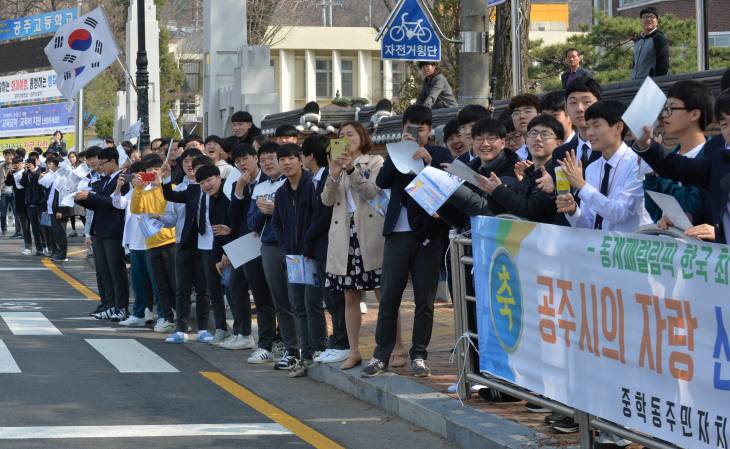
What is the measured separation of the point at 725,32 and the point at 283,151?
35429 mm

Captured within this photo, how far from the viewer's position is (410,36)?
12766 millimetres

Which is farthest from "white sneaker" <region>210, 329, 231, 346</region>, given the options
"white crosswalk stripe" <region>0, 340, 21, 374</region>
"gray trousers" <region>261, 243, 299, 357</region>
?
"white crosswalk stripe" <region>0, 340, 21, 374</region>

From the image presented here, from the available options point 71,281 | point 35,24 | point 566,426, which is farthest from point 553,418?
point 35,24

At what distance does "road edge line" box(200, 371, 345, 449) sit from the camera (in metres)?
8.09

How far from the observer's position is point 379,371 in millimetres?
9586

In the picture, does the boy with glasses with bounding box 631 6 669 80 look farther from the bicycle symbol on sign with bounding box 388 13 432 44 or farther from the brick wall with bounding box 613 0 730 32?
the brick wall with bounding box 613 0 730 32

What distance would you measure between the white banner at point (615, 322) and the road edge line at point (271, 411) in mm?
1215

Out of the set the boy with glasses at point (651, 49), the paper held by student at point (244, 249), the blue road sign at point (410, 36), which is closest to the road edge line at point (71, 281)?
the paper held by student at point (244, 249)

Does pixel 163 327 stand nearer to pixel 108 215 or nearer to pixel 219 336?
pixel 219 336

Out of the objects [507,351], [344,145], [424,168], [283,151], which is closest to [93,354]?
[283,151]

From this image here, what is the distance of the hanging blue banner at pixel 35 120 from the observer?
5175 centimetres

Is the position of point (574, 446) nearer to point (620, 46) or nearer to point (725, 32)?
point (620, 46)

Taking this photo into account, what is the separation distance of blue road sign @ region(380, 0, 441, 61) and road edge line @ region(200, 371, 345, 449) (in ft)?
12.7

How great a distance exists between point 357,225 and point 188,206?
3.55 metres
